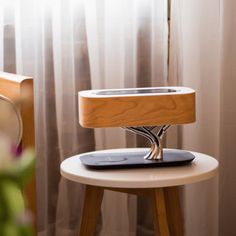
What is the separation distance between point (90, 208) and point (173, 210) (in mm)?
228

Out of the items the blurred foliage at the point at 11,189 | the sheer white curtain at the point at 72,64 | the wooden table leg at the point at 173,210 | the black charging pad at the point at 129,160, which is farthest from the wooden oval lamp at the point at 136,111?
the blurred foliage at the point at 11,189

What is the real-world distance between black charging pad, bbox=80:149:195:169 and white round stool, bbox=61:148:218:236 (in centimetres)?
1

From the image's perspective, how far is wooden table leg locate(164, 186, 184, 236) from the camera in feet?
4.11

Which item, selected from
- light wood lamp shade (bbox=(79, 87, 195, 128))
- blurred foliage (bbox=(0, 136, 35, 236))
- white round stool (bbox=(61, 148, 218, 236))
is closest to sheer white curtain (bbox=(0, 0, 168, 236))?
white round stool (bbox=(61, 148, 218, 236))

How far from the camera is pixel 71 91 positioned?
160cm

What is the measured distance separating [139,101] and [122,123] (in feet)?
0.22

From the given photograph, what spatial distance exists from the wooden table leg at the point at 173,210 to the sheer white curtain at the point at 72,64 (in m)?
0.39

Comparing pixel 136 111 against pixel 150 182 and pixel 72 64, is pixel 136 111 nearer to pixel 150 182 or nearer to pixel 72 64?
pixel 150 182

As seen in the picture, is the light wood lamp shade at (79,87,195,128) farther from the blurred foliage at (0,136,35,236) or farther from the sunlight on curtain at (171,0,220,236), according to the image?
the blurred foliage at (0,136,35,236)

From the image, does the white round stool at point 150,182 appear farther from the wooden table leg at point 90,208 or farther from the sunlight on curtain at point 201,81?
the sunlight on curtain at point 201,81

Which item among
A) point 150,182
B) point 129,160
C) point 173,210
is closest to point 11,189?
point 150,182

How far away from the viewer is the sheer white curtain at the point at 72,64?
1.55 m

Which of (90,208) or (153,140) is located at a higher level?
(153,140)

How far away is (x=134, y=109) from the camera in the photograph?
1.12 metres
